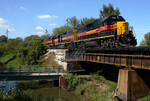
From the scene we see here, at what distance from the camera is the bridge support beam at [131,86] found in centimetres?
1041

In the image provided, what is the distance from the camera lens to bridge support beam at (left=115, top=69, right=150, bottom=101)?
10.4 m

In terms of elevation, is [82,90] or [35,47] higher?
[35,47]

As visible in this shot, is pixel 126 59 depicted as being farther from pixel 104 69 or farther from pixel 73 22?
pixel 73 22

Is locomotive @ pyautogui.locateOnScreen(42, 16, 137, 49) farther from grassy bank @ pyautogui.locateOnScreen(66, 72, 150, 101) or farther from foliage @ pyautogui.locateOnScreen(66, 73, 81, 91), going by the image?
foliage @ pyautogui.locateOnScreen(66, 73, 81, 91)

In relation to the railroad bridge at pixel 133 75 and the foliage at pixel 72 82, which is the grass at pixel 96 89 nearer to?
the foliage at pixel 72 82

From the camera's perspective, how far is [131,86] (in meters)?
10.5

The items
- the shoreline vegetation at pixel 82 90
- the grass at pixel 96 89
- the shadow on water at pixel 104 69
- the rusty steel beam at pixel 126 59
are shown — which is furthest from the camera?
the shadow on water at pixel 104 69

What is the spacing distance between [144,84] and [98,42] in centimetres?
935

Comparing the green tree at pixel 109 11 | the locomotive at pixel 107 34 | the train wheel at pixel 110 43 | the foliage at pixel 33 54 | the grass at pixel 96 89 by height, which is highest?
the green tree at pixel 109 11

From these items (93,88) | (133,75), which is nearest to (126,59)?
(133,75)

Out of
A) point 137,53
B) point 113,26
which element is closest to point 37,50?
point 113,26

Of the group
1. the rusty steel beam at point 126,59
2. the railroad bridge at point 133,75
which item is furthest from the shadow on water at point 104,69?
the railroad bridge at point 133,75

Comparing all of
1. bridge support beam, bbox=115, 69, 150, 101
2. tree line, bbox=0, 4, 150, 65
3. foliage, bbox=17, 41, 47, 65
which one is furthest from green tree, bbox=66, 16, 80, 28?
bridge support beam, bbox=115, 69, 150, 101

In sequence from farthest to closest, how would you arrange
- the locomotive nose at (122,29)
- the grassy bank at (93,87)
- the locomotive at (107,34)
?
the locomotive nose at (122,29), the locomotive at (107,34), the grassy bank at (93,87)
